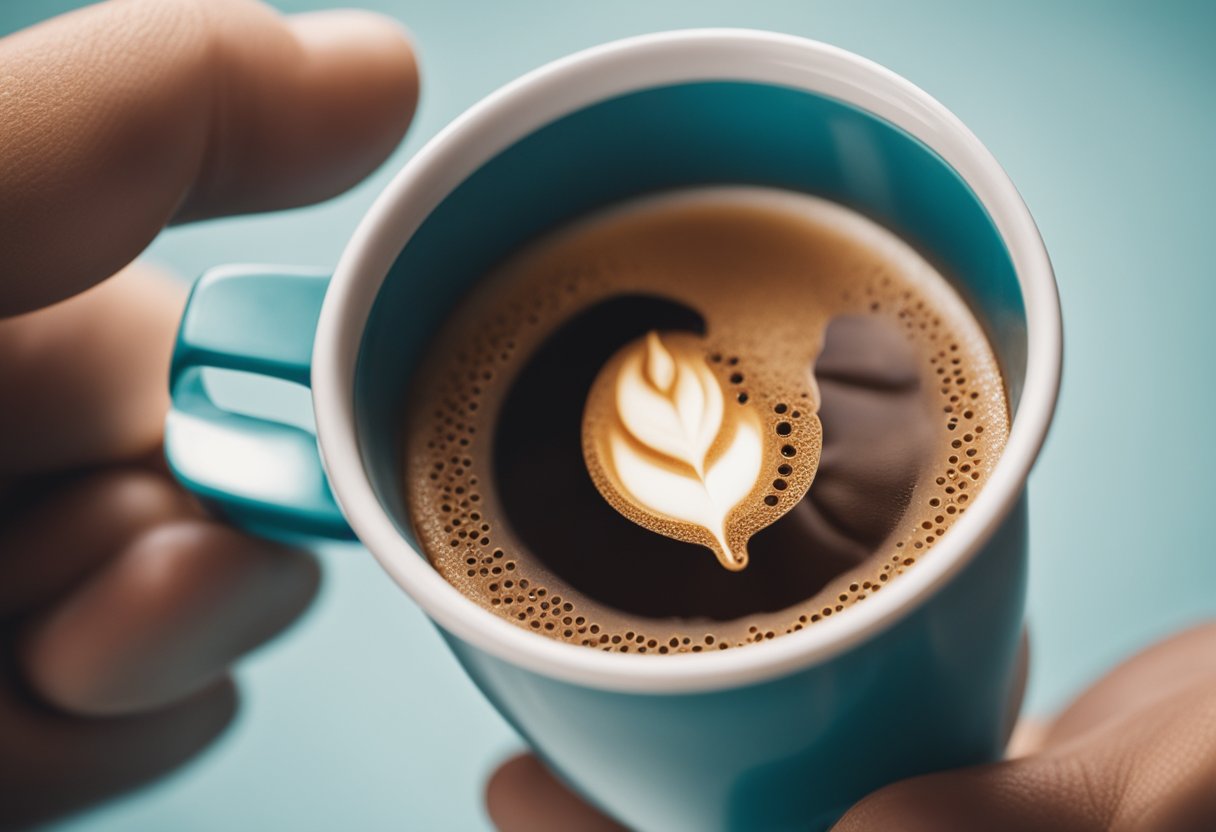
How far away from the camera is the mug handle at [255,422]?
1.71ft

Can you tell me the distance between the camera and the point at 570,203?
65 centimetres

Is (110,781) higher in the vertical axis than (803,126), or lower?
lower

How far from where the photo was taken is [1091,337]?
1.04 meters

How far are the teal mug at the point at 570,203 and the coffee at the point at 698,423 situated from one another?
3 centimetres

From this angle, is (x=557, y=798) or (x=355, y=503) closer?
(x=355, y=503)

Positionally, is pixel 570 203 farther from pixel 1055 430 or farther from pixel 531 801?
pixel 1055 430

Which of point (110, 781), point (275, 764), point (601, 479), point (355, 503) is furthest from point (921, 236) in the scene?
point (275, 764)

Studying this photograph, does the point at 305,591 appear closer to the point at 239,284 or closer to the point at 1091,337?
the point at 239,284

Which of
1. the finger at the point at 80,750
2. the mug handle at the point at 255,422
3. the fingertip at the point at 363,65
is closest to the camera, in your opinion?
the mug handle at the point at 255,422

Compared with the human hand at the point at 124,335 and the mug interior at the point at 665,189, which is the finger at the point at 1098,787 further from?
the human hand at the point at 124,335

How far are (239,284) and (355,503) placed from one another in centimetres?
14

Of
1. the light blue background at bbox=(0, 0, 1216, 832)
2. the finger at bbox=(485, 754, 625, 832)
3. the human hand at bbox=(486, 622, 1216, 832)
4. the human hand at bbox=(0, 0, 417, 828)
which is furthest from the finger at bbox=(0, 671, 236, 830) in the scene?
the human hand at bbox=(486, 622, 1216, 832)

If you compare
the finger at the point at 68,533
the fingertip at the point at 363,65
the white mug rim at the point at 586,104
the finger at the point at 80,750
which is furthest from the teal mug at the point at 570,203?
the finger at the point at 80,750

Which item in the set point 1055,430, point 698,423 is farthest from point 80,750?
point 1055,430
